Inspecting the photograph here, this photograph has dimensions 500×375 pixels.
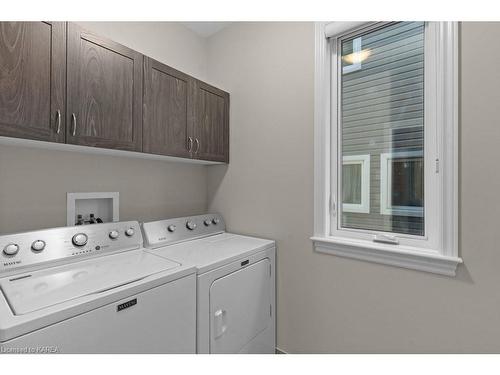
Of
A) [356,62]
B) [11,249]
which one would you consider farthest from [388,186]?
[11,249]

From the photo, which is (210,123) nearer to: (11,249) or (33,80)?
(33,80)

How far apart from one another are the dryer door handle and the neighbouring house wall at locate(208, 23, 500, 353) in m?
0.55

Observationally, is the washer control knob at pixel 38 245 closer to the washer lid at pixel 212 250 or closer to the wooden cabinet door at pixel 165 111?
the washer lid at pixel 212 250

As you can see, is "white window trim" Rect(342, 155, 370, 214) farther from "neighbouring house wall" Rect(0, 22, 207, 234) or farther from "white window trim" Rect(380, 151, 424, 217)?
"neighbouring house wall" Rect(0, 22, 207, 234)

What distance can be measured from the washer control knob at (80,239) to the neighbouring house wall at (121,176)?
0.28 m

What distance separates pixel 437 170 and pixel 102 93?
1.79 m

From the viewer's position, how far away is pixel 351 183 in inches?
64.8

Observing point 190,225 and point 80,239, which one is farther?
point 190,225

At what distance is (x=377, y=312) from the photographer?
1.46 meters

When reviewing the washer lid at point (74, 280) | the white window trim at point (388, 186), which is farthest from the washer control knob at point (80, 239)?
the white window trim at point (388, 186)

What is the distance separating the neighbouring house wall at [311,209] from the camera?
1164 mm

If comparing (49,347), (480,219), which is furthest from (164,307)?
(480,219)
